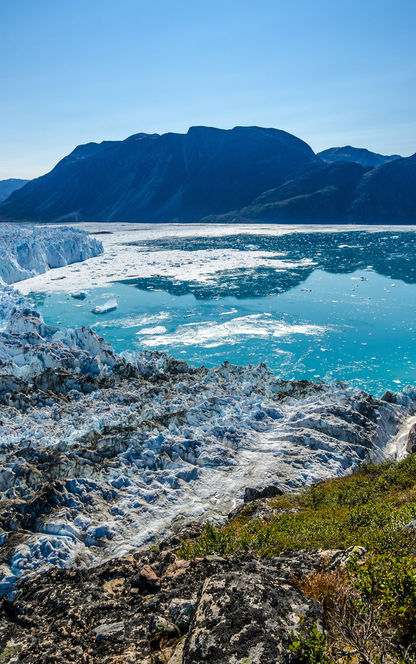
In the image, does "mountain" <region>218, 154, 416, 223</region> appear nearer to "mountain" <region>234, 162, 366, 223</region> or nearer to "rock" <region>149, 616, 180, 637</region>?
"mountain" <region>234, 162, 366, 223</region>

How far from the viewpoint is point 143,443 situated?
13906 mm

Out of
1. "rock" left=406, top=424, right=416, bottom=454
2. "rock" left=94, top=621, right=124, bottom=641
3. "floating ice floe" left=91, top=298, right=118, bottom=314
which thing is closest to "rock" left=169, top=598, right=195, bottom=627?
"rock" left=94, top=621, right=124, bottom=641

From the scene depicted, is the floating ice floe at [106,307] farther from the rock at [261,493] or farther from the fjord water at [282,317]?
the rock at [261,493]

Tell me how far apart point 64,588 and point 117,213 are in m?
205

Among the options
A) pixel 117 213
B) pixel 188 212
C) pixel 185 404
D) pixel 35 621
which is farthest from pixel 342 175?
→ pixel 35 621

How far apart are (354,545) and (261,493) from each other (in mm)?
6439

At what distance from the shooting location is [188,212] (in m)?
188

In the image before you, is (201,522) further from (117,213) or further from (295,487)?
(117,213)

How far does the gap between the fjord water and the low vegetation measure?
1165 cm

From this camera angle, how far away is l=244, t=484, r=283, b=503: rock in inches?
473

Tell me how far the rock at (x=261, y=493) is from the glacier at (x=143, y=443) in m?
0.40

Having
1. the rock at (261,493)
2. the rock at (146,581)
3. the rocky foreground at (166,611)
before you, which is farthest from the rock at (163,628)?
the rock at (261,493)

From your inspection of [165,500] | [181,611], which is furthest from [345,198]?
[181,611]


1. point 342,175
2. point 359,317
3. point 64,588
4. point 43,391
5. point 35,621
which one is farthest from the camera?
point 342,175
